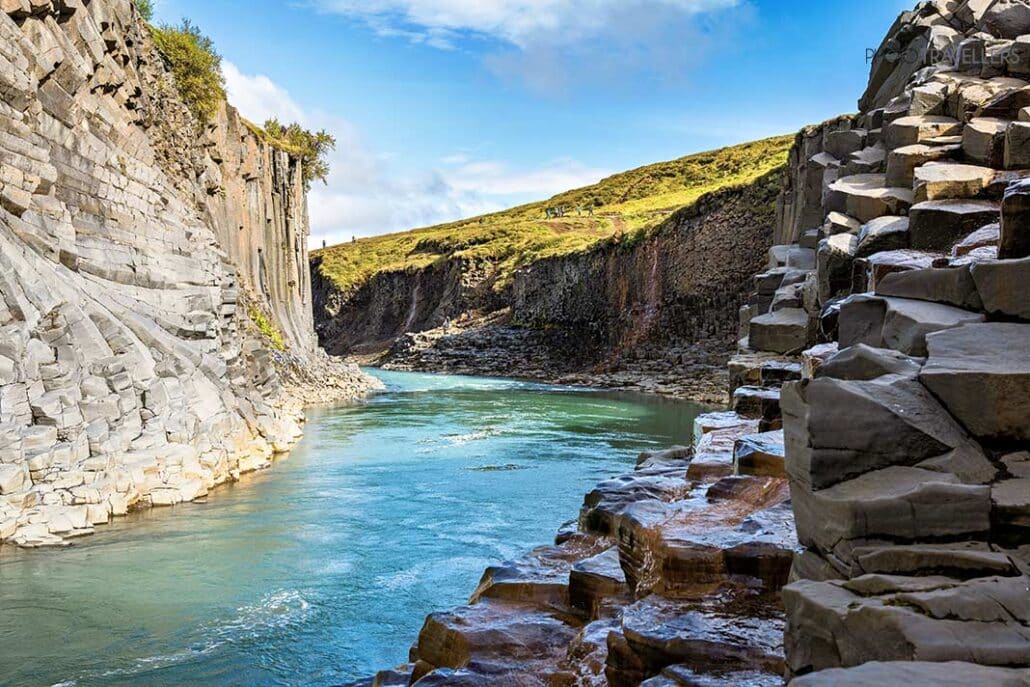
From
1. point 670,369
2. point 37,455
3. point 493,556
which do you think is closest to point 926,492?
point 493,556

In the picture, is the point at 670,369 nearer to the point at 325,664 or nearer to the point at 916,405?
the point at 325,664

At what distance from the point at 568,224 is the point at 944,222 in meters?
77.0

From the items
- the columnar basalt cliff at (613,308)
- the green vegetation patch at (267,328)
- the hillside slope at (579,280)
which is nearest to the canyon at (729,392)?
the green vegetation patch at (267,328)

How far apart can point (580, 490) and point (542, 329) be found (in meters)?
45.0

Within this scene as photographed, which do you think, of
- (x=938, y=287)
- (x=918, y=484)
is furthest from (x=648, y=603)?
(x=938, y=287)

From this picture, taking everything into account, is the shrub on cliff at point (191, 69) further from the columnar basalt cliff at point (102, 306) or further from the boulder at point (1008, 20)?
the boulder at point (1008, 20)

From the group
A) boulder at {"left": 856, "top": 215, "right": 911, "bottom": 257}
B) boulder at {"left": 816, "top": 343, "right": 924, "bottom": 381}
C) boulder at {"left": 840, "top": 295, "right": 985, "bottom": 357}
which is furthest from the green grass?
boulder at {"left": 816, "top": 343, "right": 924, "bottom": 381}

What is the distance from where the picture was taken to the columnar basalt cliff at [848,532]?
3502mm

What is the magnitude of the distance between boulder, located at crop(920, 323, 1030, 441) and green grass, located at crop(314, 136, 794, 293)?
57328 millimetres

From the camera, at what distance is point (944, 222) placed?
9.24m

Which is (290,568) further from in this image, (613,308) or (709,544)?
(613,308)

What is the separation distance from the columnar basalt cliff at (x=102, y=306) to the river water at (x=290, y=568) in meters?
0.84

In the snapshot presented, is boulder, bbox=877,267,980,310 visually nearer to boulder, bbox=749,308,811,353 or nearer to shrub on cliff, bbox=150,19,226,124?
boulder, bbox=749,308,811,353

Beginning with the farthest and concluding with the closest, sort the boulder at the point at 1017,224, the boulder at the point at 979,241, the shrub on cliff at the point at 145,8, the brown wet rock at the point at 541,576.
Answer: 1. the shrub on cliff at the point at 145,8
2. the boulder at the point at 979,241
3. the brown wet rock at the point at 541,576
4. the boulder at the point at 1017,224
